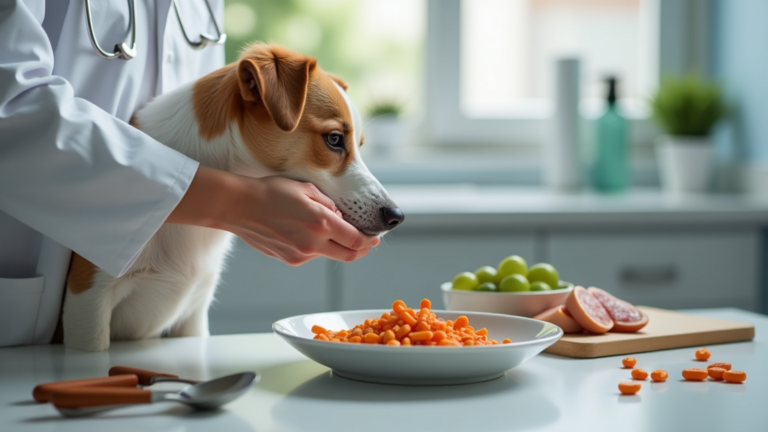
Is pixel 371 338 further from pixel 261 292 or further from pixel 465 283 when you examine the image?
pixel 261 292

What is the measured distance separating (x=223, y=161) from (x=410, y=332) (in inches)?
16.1

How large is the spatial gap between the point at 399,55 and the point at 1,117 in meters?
2.19

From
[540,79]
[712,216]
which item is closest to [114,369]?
[712,216]

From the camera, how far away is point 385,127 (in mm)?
2723

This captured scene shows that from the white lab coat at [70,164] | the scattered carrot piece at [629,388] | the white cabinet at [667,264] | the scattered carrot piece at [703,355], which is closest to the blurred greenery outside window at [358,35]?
the white cabinet at [667,264]

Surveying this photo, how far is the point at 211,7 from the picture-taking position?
1.30m

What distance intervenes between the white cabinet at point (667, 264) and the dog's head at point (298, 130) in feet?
3.69

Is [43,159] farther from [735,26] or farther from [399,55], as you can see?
[735,26]

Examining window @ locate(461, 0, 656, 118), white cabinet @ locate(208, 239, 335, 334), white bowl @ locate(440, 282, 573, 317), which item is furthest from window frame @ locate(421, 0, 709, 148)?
white bowl @ locate(440, 282, 573, 317)

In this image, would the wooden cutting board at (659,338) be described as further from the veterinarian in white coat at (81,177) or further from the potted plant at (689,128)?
the potted plant at (689,128)

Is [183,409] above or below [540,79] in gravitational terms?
below

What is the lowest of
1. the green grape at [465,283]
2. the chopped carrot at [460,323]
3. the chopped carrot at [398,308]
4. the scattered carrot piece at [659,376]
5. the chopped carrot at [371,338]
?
the scattered carrot piece at [659,376]

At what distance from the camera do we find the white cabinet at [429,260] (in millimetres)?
2148

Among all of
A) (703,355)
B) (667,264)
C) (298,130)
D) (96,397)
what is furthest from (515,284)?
(667,264)
